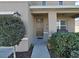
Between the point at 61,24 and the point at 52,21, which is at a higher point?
the point at 52,21

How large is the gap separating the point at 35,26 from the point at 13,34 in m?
13.7

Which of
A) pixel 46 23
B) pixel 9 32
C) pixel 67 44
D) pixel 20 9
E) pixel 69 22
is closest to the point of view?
pixel 9 32

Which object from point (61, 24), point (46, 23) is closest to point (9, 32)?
point (61, 24)

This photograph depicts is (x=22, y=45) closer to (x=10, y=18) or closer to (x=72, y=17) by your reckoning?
(x=10, y=18)

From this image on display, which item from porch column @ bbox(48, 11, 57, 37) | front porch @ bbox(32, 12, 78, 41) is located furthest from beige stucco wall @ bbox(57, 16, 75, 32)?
porch column @ bbox(48, 11, 57, 37)

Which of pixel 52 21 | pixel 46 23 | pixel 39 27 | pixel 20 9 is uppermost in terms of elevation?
pixel 20 9

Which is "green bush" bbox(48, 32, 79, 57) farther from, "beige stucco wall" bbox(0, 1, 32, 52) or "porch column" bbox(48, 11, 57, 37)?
"porch column" bbox(48, 11, 57, 37)

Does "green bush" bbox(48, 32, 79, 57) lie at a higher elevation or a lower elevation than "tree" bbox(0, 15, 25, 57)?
lower

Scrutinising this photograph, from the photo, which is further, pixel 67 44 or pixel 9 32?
pixel 67 44

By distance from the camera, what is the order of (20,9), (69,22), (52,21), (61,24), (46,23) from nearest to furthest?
1. (20,9)
2. (52,21)
3. (61,24)
4. (69,22)
5. (46,23)

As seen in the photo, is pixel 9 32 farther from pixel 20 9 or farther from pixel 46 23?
pixel 46 23

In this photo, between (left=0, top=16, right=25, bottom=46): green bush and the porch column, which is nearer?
(left=0, top=16, right=25, bottom=46): green bush

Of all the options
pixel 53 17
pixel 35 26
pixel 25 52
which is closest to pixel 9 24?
pixel 25 52

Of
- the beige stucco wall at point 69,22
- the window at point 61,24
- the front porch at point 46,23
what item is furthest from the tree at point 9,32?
the beige stucco wall at point 69,22
